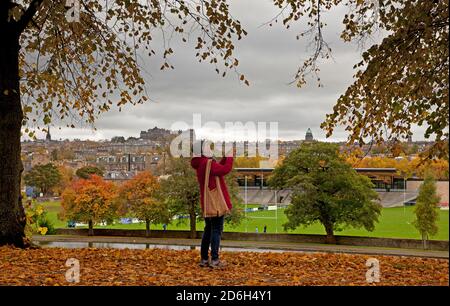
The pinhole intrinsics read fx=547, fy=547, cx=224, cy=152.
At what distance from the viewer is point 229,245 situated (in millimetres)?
36188

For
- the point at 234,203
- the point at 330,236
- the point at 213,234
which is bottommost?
the point at 330,236

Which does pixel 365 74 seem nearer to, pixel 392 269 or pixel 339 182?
pixel 392 269

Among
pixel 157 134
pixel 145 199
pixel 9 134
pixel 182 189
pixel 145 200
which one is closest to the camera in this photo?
pixel 9 134

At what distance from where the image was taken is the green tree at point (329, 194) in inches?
1642

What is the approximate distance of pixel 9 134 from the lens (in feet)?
32.5

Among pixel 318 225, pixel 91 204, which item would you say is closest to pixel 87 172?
pixel 91 204

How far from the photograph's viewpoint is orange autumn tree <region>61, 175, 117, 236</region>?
51.4 m

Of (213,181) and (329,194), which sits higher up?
(213,181)

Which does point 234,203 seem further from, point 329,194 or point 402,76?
point 402,76

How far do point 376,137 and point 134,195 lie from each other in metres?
43.5

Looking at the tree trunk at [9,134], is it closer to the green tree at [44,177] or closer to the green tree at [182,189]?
the green tree at [182,189]

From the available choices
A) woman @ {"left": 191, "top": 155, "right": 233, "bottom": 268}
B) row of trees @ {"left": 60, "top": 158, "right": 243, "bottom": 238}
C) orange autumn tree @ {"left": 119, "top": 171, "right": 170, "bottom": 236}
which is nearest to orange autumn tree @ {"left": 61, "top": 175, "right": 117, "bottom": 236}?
row of trees @ {"left": 60, "top": 158, "right": 243, "bottom": 238}

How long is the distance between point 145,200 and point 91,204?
6.13 meters

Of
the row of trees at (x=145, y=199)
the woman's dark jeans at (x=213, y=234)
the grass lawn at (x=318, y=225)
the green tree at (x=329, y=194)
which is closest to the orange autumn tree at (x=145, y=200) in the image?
the row of trees at (x=145, y=199)
